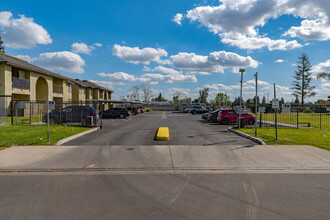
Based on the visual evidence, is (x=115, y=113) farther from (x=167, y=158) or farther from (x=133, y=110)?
(x=167, y=158)

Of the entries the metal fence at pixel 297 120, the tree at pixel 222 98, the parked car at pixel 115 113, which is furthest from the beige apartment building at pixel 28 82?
the tree at pixel 222 98

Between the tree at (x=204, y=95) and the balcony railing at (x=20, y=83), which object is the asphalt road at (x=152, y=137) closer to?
the balcony railing at (x=20, y=83)

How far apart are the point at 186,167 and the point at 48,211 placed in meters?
3.83

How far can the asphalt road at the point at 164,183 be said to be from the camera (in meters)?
3.89

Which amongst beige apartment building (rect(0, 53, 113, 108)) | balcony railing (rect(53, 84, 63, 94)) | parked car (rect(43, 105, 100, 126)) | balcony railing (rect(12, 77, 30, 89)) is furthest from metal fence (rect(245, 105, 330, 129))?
balcony railing (rect(53, 84, 63, 94))

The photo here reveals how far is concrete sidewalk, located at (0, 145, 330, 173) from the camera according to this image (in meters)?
6.66

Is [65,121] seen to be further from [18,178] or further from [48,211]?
[48,211]

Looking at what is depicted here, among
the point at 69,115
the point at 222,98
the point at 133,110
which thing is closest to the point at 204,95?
the point at 222,98

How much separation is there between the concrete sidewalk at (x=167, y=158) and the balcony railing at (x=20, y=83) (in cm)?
1846

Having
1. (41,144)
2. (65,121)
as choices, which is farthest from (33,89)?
(41,144)

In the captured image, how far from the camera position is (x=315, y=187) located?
508 cm

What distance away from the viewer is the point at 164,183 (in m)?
5.28

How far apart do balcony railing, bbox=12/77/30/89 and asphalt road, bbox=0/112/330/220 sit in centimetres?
1841

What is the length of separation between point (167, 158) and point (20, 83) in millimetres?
23493
